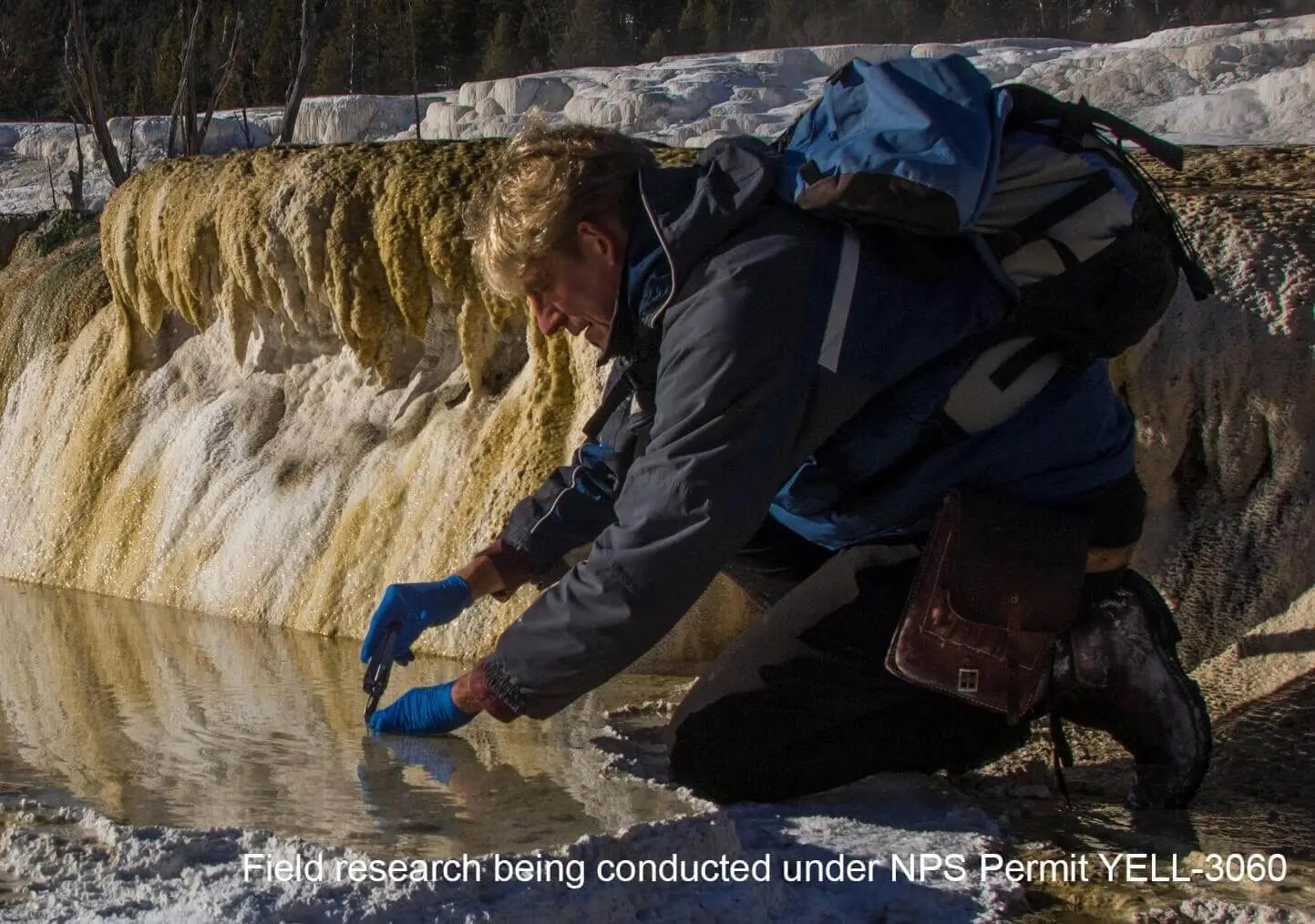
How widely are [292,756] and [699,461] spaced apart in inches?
49.3

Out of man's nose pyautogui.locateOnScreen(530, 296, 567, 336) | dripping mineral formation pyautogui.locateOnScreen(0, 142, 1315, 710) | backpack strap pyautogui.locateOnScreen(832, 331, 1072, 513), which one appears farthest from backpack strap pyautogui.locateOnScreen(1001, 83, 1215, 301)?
dripping mineral formation pyautogui.locateOnScreen(0, 142, 1315, 710)

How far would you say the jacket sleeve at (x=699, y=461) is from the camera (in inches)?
87.2

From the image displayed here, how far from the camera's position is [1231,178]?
4293 mm

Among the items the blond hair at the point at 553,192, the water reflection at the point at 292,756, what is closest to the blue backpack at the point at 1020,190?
the blond hair at the point at 553,192

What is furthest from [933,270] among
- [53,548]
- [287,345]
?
[53,548]

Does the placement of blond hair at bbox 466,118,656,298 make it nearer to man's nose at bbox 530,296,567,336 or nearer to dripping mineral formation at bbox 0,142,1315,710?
man's nose at bbox 530,296,567,336

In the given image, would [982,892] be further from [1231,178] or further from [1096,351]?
[1231,178]

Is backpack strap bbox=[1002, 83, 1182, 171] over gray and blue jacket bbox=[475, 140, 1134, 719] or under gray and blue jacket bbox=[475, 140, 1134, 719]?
over

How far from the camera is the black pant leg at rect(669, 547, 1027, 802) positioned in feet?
8.60

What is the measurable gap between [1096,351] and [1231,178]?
2.11m

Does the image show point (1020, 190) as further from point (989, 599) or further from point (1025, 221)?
point (989, 599)

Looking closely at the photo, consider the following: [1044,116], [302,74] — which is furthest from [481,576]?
[302,74]

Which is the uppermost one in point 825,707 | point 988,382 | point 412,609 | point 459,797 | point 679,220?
point 679,220

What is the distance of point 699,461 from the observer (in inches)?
87.6
